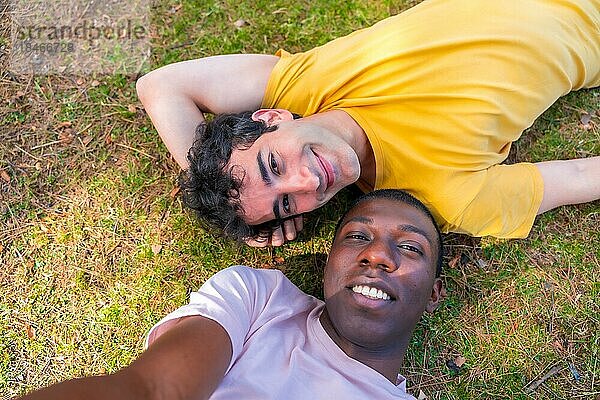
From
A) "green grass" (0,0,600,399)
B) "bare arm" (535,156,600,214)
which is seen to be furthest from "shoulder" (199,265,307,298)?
"bare arm" (535,156,600,214)

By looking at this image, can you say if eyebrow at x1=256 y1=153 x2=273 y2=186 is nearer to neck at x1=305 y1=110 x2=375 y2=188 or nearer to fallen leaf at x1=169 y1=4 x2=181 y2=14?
neck at x1=305 y1=110 x2=375 y2=188

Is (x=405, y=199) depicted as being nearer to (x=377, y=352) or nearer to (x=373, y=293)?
(x=373, y=293)

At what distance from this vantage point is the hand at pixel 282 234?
3898 millimetres

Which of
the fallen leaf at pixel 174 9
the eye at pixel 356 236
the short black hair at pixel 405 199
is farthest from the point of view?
the fallen leaf at pixel 174 9

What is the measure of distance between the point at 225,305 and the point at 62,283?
5.53 ft

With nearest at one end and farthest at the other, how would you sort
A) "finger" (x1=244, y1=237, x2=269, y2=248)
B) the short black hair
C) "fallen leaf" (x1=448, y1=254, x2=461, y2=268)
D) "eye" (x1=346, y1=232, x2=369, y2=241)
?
"eye" (x1=346, y1=232, x2=369, y2=241) → the short black hair → "finger" (x1=244, y1=237, x2=269, y2=248) → "fallen leaf" (x1=448, y1=254, x2=461, y2=268)

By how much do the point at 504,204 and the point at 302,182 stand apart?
145cm

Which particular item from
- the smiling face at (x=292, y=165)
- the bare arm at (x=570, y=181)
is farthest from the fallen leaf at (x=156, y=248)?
the bare arm at (x=570, y=181)

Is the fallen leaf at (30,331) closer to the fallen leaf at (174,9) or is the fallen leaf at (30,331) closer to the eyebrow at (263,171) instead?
the eyebrow at (263,171)

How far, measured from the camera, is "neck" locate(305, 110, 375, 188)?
11.5 ft

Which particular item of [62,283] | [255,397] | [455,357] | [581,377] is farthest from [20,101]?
[581,377]

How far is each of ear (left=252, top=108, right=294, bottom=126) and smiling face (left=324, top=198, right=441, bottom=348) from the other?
763 mm

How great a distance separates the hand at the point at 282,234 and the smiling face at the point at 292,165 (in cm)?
55

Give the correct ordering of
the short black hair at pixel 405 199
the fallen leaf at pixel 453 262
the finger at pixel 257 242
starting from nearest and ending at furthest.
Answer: the short black hair at pixel 405 199, the finger at pixel 257 242, the fallen leaf at pixel 453 262
